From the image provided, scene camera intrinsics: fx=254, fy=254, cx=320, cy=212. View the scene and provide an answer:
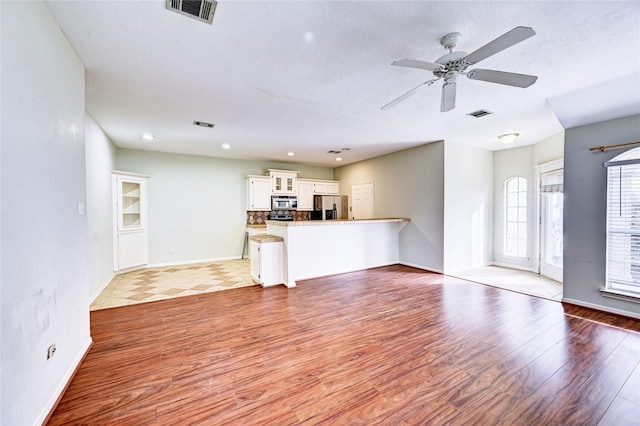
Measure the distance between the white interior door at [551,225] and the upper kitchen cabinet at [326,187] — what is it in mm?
4888

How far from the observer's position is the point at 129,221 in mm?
5371

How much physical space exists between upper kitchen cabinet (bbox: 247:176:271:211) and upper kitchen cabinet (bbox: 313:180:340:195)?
1.49 meters

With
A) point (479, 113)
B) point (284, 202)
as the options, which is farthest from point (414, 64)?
point (284, 202)

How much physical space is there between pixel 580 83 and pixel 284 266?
4499mm

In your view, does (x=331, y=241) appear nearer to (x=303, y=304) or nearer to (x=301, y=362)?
(x=303, y=304)

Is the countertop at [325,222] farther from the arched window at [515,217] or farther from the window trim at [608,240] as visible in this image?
the window trim at [608,240]

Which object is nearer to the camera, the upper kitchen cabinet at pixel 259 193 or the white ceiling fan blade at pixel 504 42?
the white ceiling fan blade at pixel 504 42

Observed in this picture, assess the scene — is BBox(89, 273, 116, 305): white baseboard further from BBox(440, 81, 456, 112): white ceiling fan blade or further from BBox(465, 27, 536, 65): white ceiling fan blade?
BBox(465, 27, 536, 65): white ceiling fan blade

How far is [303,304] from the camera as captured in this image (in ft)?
11.7

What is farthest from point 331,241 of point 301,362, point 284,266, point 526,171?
point 526,171

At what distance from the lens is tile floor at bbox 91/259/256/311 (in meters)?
3.81

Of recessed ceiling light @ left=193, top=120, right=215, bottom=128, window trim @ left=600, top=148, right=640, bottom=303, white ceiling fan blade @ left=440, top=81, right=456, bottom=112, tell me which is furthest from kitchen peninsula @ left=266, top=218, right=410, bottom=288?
window trim @ left=600, top=148, right=640, bottom=303

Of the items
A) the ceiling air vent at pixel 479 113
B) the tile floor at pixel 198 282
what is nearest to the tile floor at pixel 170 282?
the tile floor at pixel 198 282

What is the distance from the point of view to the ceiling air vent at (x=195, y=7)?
1670 mm
